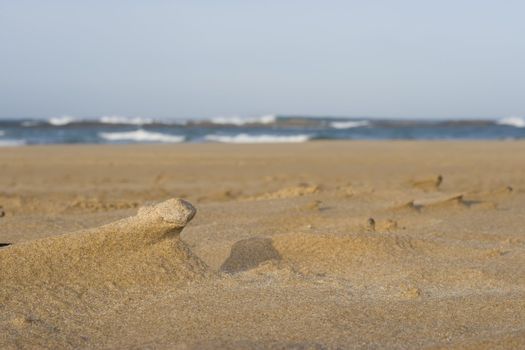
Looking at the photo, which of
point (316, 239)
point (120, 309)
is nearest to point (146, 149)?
point (316, 239)

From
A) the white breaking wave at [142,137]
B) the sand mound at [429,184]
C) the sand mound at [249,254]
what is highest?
the sand mound at [249,254]

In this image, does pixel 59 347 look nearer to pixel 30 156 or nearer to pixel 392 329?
pixel 392 329

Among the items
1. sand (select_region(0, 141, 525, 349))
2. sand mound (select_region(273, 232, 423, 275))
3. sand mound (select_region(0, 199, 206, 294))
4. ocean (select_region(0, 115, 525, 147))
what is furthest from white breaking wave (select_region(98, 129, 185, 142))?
sand mound (select_region(0, 199, 206, 294))

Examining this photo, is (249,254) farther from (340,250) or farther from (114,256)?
(114,256)

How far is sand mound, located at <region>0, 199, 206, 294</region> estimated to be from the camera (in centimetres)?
395

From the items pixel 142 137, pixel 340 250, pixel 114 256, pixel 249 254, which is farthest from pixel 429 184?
pixel 142 137

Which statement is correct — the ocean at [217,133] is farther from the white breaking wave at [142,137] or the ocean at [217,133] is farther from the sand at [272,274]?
the sand at [272,274]

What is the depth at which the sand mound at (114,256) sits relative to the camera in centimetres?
395

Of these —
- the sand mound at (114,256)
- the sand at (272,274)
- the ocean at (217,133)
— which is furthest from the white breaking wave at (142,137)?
the sand mound at (114,256)

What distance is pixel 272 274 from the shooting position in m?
4.28

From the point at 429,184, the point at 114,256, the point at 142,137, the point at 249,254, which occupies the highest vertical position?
the point at 114,256

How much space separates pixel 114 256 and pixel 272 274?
811mm

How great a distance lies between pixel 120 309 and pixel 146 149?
48.4 ft

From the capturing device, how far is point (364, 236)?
5.02 meters
